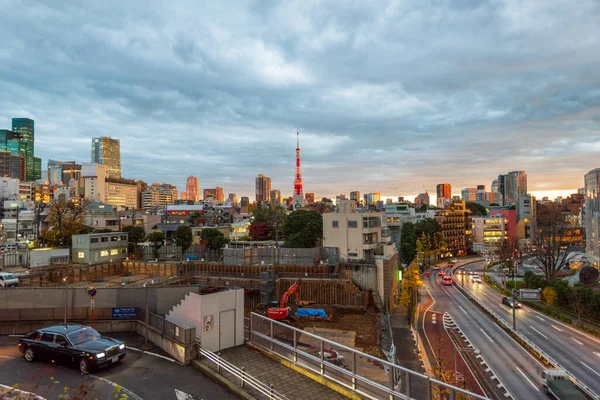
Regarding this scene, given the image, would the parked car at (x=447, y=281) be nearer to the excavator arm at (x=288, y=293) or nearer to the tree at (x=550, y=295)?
the tree at (x=550, y=295)

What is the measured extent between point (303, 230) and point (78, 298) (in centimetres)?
4164

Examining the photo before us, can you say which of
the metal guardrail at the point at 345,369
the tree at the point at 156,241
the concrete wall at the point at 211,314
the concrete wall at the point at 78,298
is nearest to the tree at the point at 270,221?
the tree at the point at 156,241

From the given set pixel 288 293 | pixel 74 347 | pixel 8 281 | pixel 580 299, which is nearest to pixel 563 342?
pixel 580 299

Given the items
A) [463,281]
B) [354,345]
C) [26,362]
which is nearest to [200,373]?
[26,362]

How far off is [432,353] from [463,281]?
39842 mm

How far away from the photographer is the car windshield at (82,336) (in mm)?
12398

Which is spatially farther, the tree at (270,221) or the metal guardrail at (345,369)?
the tree at (270,221)

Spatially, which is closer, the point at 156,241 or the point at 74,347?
the point at 74,347

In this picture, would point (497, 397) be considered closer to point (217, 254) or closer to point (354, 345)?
point (354, 345)

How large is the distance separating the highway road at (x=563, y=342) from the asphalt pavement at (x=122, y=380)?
26027mm

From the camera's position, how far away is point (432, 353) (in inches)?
1144

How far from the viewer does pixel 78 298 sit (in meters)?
18.2

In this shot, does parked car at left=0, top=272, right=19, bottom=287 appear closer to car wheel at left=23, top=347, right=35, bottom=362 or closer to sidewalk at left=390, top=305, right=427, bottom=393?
car wheel at left=23, top=347, right=35, bottom=362

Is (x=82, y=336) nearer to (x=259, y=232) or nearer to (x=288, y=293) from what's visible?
(x=288, y=293)
